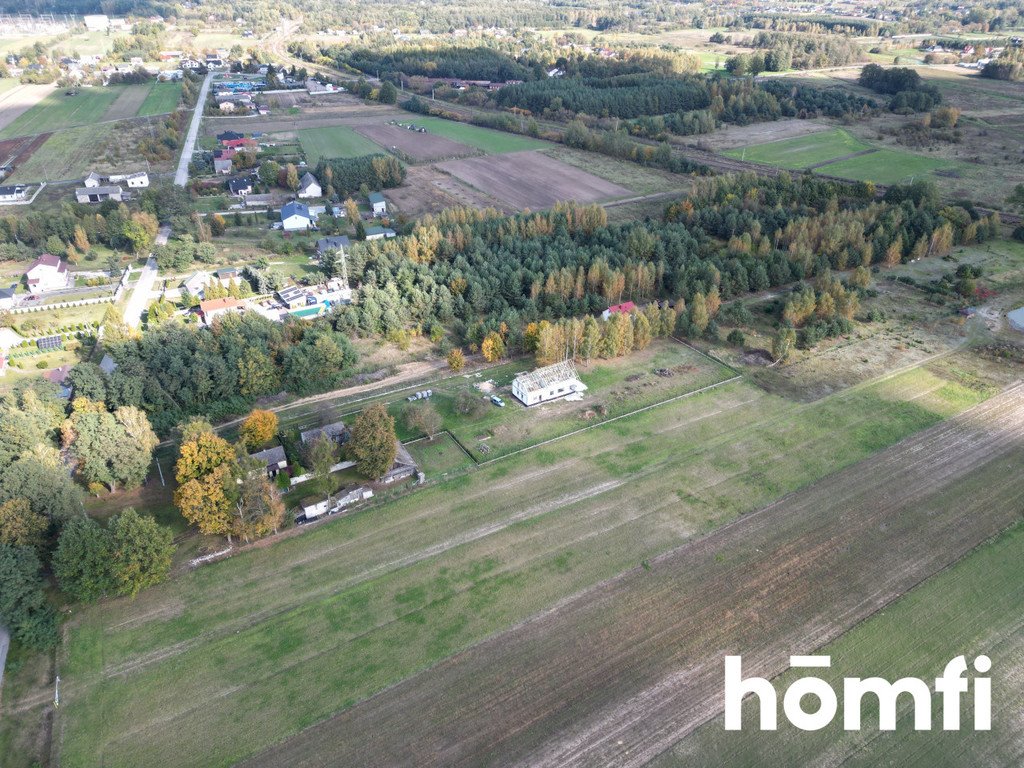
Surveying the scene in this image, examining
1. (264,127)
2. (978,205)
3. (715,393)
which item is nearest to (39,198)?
(264,127)

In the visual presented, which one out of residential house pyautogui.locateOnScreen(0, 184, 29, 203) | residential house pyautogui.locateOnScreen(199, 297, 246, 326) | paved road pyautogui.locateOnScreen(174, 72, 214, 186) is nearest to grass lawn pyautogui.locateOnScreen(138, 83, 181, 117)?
paved road pyautogui.locateOnScreen(174, 72, 214, 186)

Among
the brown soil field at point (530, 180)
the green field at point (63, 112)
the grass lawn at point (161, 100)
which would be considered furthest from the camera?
the grass lawn at point (161, 100)

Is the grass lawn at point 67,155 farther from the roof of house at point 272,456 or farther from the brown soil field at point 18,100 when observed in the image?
the roof of house at point 272,456

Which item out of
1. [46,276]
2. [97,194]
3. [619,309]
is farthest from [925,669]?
[97,194]

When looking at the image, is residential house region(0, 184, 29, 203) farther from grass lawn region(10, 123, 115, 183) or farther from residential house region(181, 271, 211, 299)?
residential house region(181, 271, 211, 299)

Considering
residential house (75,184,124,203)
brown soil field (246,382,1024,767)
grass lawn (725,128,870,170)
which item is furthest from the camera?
grass lawn (725,128,870,170)

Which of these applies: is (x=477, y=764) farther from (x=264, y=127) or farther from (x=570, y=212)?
(x=264, y=127)

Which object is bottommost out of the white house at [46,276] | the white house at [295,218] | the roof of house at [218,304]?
the roof of house at [218,304]

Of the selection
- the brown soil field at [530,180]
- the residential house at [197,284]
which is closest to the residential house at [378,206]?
the brown soil field at [530,180]
